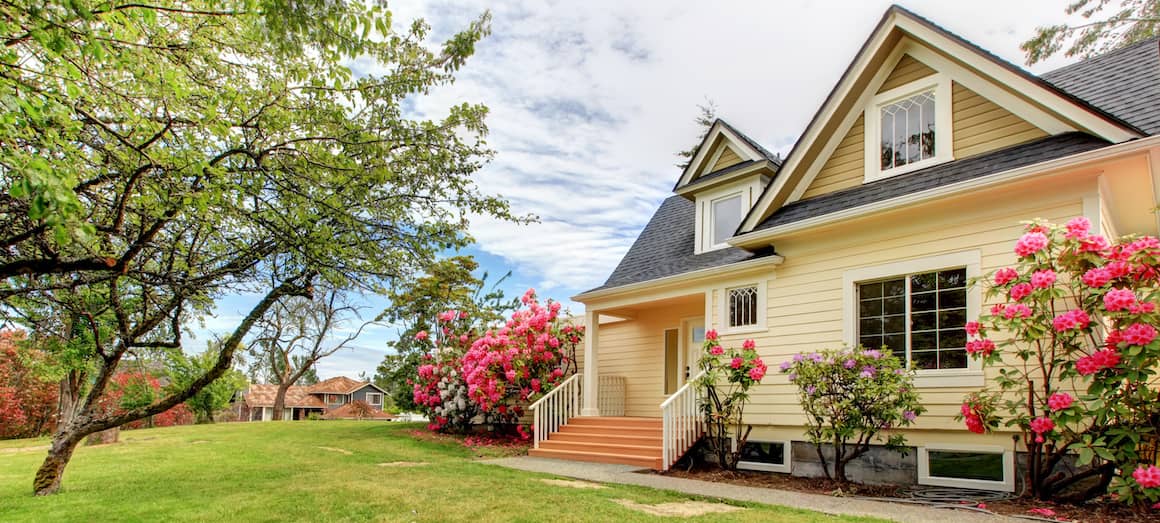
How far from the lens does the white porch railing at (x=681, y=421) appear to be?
9.96 m

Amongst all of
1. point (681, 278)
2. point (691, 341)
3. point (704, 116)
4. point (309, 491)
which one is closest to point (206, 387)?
point (691, 341)

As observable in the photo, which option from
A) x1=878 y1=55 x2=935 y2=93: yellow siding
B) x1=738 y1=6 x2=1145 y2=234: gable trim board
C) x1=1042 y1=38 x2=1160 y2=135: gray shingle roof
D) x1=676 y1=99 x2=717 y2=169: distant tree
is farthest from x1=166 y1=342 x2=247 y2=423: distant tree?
x1=1042 y1=38 x2=1160 y2=135: gray shingle roof

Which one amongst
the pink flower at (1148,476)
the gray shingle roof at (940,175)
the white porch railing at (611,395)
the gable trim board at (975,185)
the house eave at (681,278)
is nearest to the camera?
the pink flower at (1148,476)

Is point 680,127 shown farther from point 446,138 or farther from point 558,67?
point 446,138

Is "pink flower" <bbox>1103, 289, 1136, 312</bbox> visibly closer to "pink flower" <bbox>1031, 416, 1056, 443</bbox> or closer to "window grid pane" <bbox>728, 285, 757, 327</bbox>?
"pink flower" <bbox>1031, 416, 1056, 443</bbox>

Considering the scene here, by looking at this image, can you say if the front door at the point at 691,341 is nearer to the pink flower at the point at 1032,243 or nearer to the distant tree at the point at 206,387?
the pink flower at the point at 1032,243

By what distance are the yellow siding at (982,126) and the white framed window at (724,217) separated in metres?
4.22

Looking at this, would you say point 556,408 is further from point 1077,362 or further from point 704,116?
point 704,116

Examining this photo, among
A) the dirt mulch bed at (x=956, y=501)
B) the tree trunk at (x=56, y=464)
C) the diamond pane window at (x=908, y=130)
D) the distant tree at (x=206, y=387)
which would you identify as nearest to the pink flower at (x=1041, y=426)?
the dirt mulch bed at (x=956, y=501)

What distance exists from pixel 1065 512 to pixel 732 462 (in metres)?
4.15

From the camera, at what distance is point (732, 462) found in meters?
9.48

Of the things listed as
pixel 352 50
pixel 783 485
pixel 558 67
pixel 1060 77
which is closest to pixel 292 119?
pixel 352 50

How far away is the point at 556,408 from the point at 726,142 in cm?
644

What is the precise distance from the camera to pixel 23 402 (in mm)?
23781
